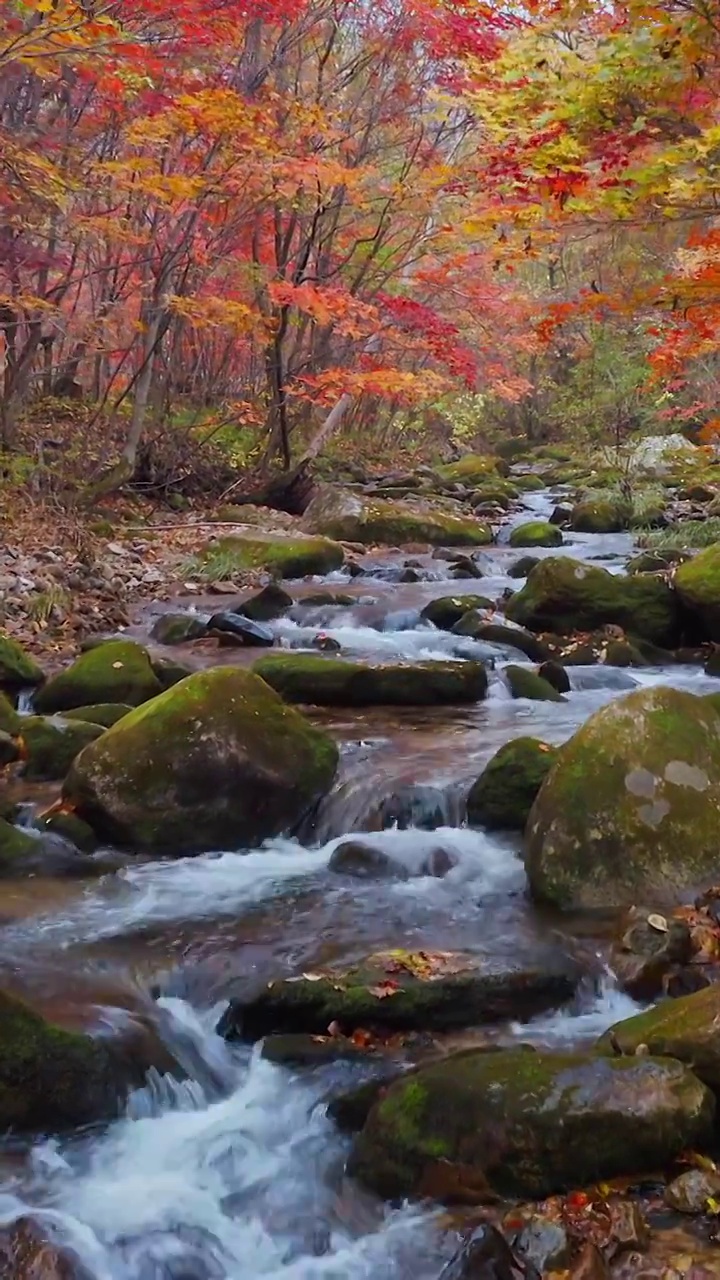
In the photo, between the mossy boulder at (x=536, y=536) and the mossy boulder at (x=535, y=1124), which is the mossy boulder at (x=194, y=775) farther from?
the mossy boulder at (x=536, y=536)

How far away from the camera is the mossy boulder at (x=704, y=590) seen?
968 cm

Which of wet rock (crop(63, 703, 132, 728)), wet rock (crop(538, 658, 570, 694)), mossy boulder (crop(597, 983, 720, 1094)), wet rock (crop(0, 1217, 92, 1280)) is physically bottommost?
wet rock (crop(63, 703, 132, 728))

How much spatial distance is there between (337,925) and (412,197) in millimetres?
13319

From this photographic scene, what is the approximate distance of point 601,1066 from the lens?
3.51 meters

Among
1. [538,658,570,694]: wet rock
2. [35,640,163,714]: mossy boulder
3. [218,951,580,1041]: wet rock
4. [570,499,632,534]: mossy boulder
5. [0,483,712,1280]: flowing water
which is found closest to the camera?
[0,483,712,1280]: flowing water

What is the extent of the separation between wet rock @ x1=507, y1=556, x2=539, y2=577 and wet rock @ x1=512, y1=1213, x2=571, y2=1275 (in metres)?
10.8

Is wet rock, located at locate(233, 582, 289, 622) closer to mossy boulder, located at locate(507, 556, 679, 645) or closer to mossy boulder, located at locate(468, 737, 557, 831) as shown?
mossy boulder, located at locate(507, 556, 679, 645)

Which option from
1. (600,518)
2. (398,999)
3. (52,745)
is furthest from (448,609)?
(600,518)

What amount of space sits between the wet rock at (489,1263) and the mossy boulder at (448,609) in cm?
781

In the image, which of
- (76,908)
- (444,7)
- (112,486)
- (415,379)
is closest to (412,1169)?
(76,908)

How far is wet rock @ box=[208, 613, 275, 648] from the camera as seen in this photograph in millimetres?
10312

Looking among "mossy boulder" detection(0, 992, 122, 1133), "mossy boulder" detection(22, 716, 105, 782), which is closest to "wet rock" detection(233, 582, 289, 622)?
"mossy boulder" detection(22, 716, 105, 782)

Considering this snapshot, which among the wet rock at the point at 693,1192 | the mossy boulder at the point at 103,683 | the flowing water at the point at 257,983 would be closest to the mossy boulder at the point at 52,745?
the mossy boulder at the point at 103,683

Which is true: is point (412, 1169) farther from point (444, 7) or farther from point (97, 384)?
point (97, 384)
